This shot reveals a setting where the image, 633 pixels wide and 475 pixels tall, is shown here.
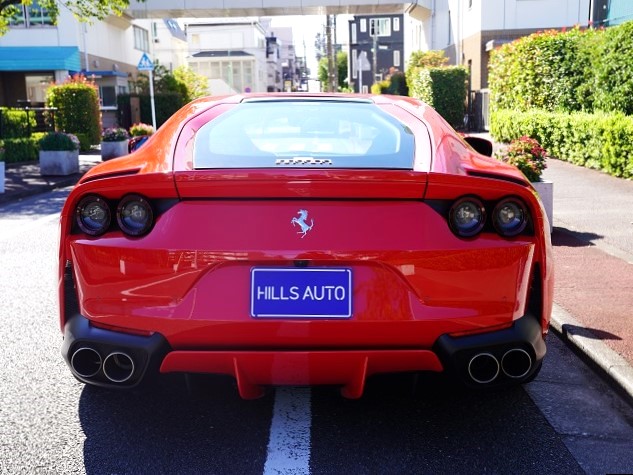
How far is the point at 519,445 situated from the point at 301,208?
135cm

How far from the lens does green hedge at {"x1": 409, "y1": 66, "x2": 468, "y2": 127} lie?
3259cm

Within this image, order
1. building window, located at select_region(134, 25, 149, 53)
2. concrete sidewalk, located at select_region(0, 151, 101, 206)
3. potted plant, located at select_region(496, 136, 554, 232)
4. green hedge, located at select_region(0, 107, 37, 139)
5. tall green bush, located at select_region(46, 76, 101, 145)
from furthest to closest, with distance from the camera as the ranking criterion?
building window, located at select_region(134, 25, 149, 53)
tall green bush, located at select_region(46, 76, 101, 145)
green hedge, located at select_region(0, 107, 37, 139)
concrete sidewalk, located at select_region(0, 151, 101, 206)
potted plant, located at select_region(496, 136, 554, 232)

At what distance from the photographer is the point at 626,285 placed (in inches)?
228

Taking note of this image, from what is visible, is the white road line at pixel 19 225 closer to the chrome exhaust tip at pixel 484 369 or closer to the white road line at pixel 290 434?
the white road line at pixel 290 434

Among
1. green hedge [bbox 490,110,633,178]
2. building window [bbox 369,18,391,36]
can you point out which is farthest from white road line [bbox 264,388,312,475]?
building window [bbox 369,18,391,36]

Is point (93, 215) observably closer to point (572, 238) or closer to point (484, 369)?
point (484, 369)

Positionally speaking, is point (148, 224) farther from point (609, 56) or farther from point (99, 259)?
point (609, 56)

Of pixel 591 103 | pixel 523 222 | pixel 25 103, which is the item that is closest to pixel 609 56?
pixel 591 103

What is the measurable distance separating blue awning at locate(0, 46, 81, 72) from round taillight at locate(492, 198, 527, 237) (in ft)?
120

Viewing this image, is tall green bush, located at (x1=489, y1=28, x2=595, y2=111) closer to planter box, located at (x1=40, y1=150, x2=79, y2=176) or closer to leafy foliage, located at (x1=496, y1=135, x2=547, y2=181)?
leafy foliage, located at (x1=496, y1=135, x2=547, y2=181)

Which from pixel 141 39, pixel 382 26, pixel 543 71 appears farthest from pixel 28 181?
pixel 382 26

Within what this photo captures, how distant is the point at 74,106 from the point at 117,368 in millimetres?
24636

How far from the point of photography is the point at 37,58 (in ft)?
121

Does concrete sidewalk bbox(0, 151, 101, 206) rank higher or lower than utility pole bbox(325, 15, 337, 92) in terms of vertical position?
lower
